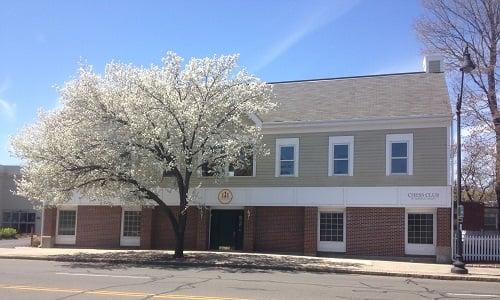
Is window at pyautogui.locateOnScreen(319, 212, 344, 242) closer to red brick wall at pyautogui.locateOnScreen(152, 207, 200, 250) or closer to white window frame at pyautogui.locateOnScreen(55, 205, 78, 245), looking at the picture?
red brick wall at pyautogui.locateOnScreen(152, 207, 200, 250)

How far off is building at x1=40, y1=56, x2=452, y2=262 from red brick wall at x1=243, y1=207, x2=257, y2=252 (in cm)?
5

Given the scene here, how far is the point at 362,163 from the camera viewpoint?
2636 centimetres

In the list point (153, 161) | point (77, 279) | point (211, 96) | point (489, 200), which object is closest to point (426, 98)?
point (211, 96)

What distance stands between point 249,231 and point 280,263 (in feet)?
18.8

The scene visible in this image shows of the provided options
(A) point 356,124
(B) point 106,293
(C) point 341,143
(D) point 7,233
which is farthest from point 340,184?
(D) point 7,233

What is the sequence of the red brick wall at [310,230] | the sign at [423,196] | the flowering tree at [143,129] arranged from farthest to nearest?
1. the red brick wall at [310,230]
2. the sign at [423,196]
3. the flowering tree at [143,129]

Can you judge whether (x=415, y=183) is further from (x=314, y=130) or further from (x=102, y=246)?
(x=102, y=246)

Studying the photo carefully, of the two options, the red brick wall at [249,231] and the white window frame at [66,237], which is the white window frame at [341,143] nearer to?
the red brick wall at [249,231]

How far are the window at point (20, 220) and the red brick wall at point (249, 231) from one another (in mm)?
27150

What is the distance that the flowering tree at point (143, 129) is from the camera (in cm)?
2317

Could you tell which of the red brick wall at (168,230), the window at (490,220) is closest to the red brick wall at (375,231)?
the red brick wall at (168,230)

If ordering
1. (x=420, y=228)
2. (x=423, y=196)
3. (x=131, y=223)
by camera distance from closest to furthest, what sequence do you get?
(x=423, y=196) → (x=420, y=228) → (x=131, y=223)

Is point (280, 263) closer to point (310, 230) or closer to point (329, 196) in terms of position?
point (310, 230)

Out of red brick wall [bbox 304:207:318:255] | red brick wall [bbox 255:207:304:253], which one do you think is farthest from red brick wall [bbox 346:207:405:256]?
red brick wall [bbox 255:207:304:253]
